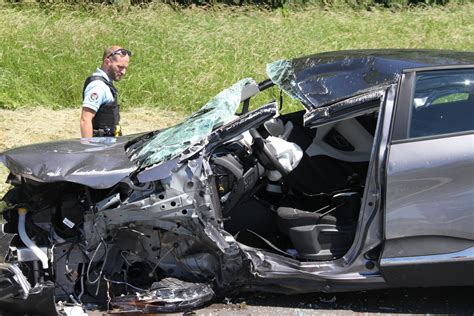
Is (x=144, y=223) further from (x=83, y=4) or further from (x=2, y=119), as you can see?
(x=83, y=4)

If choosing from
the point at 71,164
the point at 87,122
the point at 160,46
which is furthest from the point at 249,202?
the point at 160,46

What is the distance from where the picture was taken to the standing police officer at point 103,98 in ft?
20.8

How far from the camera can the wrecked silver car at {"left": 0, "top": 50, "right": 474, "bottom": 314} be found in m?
4.32

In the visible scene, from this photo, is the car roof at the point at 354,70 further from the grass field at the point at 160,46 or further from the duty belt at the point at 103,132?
the grass field at the point at 160,46

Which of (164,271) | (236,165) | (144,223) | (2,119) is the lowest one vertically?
(164,271)

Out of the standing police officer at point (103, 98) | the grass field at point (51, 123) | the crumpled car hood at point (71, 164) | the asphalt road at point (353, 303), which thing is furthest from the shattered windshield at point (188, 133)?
the grass field at point (51, 123)

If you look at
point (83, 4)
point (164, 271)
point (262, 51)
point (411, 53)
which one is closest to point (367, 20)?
point (262, 51)

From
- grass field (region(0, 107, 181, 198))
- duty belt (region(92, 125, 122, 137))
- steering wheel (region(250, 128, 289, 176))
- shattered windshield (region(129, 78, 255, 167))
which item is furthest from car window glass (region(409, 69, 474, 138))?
grass field (region(0, 107, 181, 198))

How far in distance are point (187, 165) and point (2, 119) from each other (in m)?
6.36

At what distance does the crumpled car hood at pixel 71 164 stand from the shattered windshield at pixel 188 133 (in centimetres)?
12

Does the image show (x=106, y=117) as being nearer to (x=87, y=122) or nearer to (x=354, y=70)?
(x=87, y=122)

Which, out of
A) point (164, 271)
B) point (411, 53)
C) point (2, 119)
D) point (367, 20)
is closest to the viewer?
point (164, 271)

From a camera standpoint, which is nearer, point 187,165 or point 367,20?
point 187,165

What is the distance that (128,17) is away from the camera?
50.1 feet
